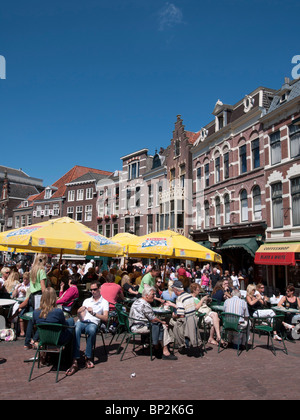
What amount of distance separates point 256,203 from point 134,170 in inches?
771

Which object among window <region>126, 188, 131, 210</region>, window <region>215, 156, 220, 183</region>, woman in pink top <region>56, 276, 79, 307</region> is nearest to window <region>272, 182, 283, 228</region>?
window <region>215, 156, 220, 183</region>

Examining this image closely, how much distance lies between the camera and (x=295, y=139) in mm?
18594

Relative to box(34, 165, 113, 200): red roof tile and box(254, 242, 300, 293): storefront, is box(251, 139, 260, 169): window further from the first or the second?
box(34, 165, 113, 200): red roof tile

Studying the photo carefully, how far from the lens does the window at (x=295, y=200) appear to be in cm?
1820

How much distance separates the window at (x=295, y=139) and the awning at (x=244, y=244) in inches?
225

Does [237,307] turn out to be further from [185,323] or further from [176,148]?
[176,148]

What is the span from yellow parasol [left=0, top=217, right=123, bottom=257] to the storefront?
421 inches

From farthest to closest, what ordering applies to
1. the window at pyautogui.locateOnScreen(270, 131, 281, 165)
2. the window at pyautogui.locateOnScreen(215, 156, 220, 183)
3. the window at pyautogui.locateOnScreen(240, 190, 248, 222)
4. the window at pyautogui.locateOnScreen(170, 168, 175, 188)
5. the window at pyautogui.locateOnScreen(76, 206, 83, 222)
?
the window at pyautogui.locateOnScreen(76, 206, 83, 222), the window at pyautogui.locateOnScreen(170, 168, 175, 188), the window at pyautogui.locateOnScreen(215, 156, 220, 183), the window at pyautogui.locateOnScreen(240, 190, 248, 222), the window at pyautogui.locateOnScreen(270, 131, 281, 165)

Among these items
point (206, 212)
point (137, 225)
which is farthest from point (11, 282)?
point (137, 225)

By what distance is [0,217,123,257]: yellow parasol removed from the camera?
30.0ft

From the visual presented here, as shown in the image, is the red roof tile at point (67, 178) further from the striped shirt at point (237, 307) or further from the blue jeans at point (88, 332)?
the blue jeans at point (88, 332)

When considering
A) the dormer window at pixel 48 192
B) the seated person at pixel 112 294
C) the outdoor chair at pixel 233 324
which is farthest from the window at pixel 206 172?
the dormer window at pixel 48 192
